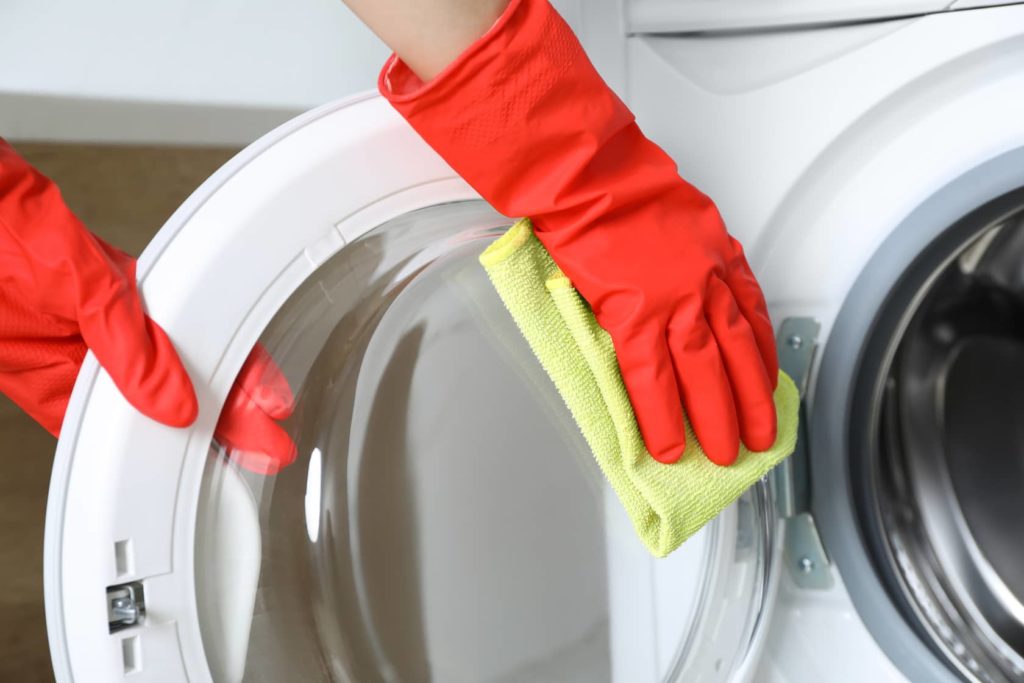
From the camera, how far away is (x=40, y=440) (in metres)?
1.35

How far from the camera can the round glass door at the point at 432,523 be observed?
2.14 feet

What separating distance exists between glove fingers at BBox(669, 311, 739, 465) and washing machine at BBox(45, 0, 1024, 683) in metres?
0.16

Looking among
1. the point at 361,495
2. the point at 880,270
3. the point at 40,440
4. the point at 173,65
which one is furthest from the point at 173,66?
the point at 40,440

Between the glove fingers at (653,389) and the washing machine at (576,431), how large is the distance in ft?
0.48

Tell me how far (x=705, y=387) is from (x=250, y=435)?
13.7 inches

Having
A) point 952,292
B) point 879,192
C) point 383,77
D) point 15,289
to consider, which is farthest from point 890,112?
point 15,289

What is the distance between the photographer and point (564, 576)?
0.89m

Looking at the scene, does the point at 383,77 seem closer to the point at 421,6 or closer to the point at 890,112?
the point at 421,6

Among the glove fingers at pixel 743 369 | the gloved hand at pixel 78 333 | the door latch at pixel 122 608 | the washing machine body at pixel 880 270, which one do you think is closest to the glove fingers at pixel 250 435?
the gloved hand at pixel 78 333

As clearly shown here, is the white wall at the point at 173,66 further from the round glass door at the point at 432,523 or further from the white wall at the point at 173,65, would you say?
the round glass door at the point at 432,523

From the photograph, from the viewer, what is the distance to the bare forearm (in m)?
0.57

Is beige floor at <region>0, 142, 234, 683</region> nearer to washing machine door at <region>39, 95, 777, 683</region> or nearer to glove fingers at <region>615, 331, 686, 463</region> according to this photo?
washing machine door at <region>39, 95, 777, 683</region>

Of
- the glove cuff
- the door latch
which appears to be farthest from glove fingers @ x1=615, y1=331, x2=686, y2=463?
the door latch

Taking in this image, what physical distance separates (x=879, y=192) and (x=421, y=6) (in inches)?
19.3
